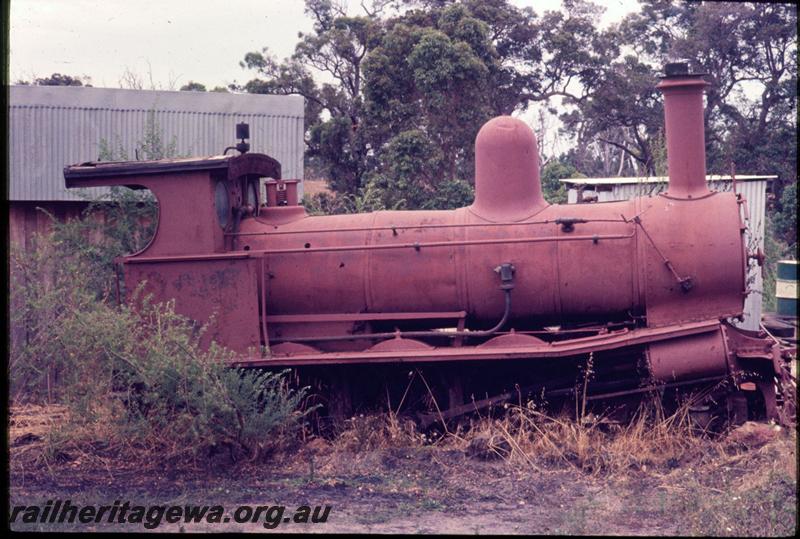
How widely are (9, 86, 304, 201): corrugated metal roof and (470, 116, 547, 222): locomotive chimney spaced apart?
5.28 metres

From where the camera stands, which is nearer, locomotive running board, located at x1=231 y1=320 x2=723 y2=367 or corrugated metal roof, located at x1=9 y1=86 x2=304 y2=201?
locomotive running board, located at x1=231 y1=320 x2=723 y2=367

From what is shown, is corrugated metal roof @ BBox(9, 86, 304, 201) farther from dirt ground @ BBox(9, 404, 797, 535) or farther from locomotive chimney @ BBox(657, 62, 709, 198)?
locomotive chimney @ BBox(657, 62, 709, 198)

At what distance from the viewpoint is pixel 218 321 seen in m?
8.52

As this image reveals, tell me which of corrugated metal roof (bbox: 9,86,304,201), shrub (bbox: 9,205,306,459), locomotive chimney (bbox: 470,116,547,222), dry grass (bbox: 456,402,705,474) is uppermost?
corrugated metal roof (bbox: 9,86,304,201)

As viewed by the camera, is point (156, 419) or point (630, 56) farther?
point (630, 56)

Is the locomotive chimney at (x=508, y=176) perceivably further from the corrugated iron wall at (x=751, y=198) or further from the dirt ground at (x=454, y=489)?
the corrugated iron wall at (x=751, y=198)

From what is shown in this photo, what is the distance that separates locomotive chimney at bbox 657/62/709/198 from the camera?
8.38 m

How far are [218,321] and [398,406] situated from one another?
1888 millimetres

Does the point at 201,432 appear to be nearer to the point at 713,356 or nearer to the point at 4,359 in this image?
the point at 4,359

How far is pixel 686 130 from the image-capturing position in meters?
8.40

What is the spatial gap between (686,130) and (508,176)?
1.67 m

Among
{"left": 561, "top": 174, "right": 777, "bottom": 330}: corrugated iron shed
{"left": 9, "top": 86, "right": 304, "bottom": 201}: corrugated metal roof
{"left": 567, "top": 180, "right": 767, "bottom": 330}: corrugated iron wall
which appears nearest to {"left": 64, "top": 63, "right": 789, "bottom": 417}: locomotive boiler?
{"left": 9, "top": 86, "right": 304, "bottom": 201}: corrugated metal roof

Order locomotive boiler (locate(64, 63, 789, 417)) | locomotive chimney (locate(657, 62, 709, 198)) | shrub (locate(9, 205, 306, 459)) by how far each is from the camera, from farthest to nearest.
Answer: locomotive chimney (locate(657, 62, 709, 198))
locomotive boiler (locate(64, 63, 789, 417))
shrub (locate(9, 205, 306, 459))

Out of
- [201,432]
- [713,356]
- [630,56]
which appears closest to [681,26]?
[630,56]
